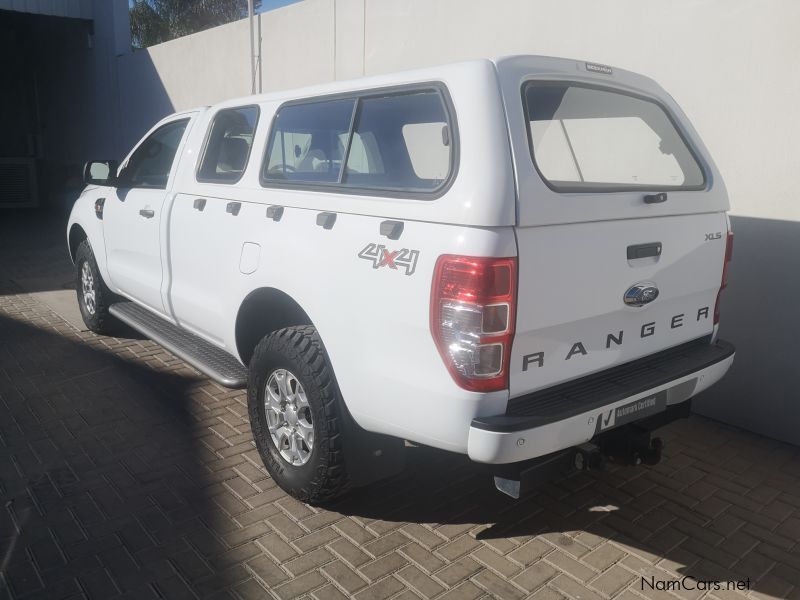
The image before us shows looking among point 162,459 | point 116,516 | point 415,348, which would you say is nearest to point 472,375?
point 415,348

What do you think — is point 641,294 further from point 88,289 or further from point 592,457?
point 88,289

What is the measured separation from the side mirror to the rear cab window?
2162 millimetres

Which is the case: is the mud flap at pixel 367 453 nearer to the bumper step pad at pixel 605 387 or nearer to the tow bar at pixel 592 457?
the tow bar at pixel 592 457

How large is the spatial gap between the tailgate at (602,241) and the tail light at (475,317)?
6cm

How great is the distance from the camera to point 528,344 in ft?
8.34

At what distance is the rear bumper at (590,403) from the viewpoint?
2.45 m

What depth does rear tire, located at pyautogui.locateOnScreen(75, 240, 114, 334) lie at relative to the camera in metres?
5.66

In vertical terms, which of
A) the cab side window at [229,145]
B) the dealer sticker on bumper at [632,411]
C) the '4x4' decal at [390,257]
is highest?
the cab side window at [229,145]

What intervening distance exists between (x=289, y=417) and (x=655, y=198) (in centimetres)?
197

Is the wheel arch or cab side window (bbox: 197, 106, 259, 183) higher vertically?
cab side window (bbox: 197, 106, 259, 183)

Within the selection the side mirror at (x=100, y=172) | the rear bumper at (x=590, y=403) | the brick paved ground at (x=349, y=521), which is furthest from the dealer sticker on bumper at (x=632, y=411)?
the side mirror at (x=100, y=172)

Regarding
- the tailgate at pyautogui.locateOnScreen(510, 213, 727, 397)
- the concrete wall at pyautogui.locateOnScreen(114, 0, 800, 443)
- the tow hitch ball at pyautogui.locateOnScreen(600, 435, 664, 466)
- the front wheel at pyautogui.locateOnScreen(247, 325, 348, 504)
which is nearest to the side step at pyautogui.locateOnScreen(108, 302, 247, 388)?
the front wheel at pyautogui.locateOnScreen(247, 325, 348, 504)

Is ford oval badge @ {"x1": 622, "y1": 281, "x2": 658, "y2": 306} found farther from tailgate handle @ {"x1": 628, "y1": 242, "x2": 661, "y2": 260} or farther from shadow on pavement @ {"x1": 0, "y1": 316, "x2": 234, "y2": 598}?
shadow on pavement @ {"x1": 0, "y1": 316, "x2": 234, "y2": 598}

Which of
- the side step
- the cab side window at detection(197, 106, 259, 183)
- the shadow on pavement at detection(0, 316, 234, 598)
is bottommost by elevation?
the shadow on pavement at detection(0, 316, 234, 598)
